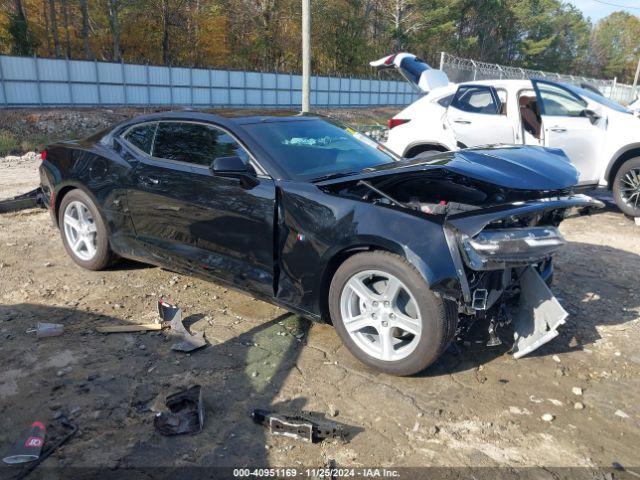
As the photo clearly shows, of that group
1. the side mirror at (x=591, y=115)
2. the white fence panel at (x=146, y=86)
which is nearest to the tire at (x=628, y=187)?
the side mirror at (x=591, y=115)

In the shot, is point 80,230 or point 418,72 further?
point 418,72

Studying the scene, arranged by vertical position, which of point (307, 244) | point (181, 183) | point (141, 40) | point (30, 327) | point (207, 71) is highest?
point (141, 40)

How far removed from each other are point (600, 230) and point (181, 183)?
5564 mm

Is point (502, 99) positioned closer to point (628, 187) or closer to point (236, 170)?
point (628, 187)

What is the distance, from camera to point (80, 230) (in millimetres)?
Answer: 5027

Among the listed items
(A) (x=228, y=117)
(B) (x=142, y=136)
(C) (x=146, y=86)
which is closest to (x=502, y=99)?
(A) (x=228, y=117)

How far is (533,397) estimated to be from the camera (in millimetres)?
3123

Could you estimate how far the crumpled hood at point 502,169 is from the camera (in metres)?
3.38

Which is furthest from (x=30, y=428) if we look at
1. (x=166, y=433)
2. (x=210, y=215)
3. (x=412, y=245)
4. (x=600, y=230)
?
(x=600, y=230)

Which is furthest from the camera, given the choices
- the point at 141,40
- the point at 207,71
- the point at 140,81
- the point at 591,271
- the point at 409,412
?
the point at 141,40

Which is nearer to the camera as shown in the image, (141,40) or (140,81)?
(140,81)

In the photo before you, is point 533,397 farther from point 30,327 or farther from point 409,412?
point 30,327

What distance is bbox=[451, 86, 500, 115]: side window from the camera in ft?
25.1

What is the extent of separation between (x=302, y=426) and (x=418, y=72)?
328 inches
